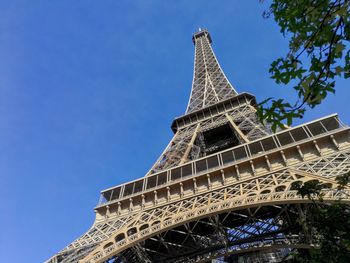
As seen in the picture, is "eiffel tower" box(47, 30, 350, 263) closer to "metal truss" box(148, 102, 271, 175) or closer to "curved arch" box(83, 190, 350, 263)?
"curved arch" box(83, 190, 350, 263)

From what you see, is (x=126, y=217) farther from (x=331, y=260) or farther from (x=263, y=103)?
(x=263, y=103)

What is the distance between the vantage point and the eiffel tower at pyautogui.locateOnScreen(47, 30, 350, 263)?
15898mm

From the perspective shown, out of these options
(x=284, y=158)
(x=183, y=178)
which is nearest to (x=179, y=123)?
(x=183, y=178)

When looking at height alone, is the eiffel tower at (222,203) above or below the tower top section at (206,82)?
below

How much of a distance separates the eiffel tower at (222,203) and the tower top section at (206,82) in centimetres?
1429

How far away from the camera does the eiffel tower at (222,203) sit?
15898 millimetres

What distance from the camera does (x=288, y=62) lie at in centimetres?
406

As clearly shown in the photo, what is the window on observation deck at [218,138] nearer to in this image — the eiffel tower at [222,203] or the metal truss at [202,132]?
the metal truss at [202,132]

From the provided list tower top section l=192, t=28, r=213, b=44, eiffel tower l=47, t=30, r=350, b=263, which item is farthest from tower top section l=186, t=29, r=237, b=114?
eiffel tower l=47, t=30, r=350, b=263

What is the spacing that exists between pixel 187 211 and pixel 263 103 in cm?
1397

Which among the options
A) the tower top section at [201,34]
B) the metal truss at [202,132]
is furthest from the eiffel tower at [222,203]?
the tower top section at [201,34]

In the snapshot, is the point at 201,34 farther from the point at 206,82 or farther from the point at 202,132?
the point at 202,132

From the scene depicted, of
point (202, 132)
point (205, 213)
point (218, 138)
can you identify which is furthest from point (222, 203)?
point (218, 138)

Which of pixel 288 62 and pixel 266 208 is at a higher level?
pixel 266 208
